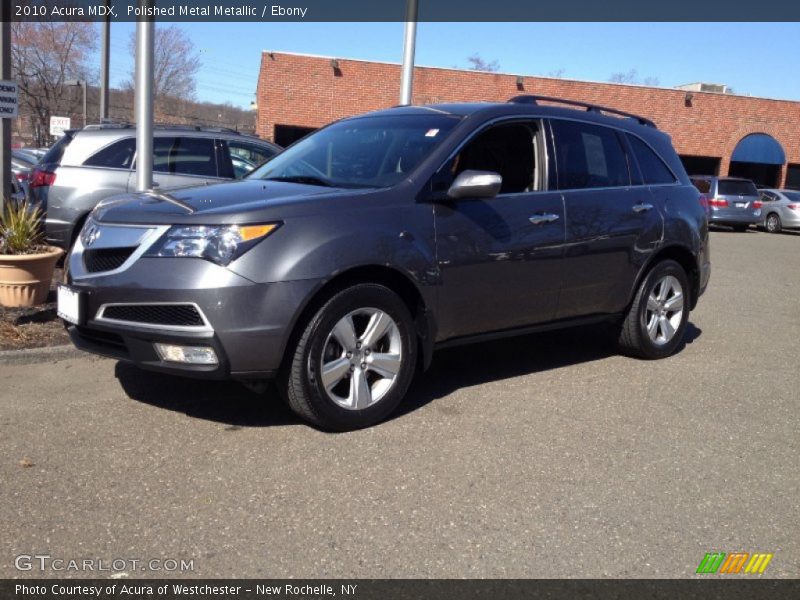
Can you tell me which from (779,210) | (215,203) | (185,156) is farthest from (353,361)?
(779,210)

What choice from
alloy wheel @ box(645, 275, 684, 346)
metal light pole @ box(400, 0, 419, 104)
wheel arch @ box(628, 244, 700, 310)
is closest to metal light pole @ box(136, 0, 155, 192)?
wheel arch @ box(628, 244, 700, 310)

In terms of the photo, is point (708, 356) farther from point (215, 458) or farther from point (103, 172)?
point (103, 172)

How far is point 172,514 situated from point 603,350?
4.25 m

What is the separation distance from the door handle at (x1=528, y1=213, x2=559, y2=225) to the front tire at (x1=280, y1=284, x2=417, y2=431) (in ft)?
3.87

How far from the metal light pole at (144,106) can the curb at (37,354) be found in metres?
1.93

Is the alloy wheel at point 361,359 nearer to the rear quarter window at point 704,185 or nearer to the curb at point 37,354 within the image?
the curb at point 37,354

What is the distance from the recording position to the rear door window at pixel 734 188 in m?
23.8

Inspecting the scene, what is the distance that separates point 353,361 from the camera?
14.2 ft

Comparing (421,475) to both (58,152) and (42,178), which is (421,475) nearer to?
(42,178)

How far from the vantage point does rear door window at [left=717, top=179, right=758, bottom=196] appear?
23.8 meters

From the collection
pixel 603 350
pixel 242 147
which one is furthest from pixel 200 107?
pixel 603 350

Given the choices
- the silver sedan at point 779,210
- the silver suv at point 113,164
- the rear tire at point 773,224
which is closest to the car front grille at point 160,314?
the silver suv at point 113,164

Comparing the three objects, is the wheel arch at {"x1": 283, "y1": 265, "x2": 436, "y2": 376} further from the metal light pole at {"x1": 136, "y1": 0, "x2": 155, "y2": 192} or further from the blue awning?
the blue awning

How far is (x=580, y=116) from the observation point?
5762 millimetres
